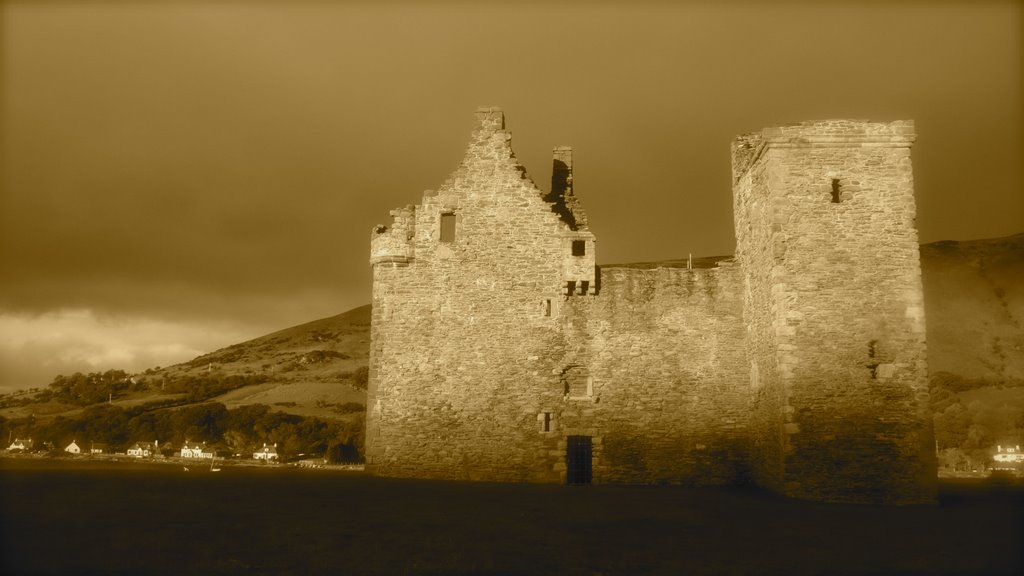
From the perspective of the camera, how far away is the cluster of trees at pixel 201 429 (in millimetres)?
36188

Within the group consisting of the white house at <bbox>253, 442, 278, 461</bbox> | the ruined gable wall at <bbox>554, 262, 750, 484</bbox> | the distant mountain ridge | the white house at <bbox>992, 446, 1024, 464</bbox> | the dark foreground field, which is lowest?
the white house at <bbox>253, 442, 278, 461</bbox>

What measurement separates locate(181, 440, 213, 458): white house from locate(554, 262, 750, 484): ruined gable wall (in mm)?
20119

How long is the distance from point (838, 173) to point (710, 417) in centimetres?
693

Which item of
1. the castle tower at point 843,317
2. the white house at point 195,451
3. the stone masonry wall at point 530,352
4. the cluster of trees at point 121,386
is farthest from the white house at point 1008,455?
the cluster of trees at point 121,386

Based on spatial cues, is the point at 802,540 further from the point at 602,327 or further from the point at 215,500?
the point at 215,500

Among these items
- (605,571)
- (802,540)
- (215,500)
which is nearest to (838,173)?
(802,540)

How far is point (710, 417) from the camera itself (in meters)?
18.8

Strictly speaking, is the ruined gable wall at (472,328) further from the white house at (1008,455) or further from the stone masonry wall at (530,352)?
the white house at (1008,455)

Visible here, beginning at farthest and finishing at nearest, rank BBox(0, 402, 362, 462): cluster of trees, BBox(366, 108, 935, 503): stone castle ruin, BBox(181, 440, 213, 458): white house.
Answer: BBox(0, 402, 362, 462): cluster of trees < BBox(181, 440, 213, 458): white house < BBox(366, 108, 935, 503): stone castle ruin

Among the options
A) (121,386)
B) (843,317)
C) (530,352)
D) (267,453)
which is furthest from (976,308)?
(121,386)

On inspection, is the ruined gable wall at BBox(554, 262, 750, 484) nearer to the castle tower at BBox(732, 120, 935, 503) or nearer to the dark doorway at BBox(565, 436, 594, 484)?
the dark doorway at BBox(565, 436, 594, 484)

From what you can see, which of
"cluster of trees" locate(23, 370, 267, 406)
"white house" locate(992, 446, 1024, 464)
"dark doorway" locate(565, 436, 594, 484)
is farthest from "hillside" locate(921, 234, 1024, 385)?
"cluster of trees" locate(23, 370, 267, 406)

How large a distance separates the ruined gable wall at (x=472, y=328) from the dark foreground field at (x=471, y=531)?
6.75 ft

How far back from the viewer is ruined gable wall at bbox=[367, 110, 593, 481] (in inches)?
741
